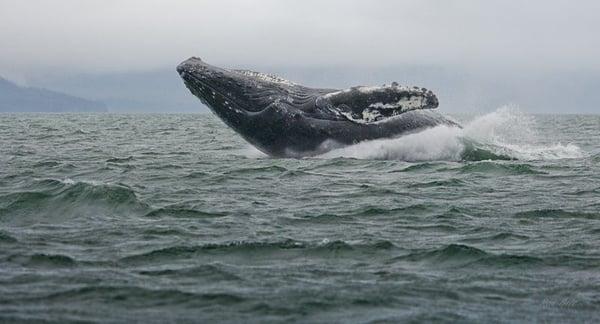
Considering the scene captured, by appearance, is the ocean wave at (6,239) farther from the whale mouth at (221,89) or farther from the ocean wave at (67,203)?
the whale mouth at (221,89)

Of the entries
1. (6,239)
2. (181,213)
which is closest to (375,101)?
(181,213)

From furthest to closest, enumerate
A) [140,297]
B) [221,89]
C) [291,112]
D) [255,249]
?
[221,89] → [291,112] → [255,249] → [140,297]

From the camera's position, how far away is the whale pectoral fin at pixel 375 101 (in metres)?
14.7

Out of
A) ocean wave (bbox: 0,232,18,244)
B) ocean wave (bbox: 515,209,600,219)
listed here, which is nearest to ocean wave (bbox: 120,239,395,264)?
ocean wave (bbox: 0,232,18,244)

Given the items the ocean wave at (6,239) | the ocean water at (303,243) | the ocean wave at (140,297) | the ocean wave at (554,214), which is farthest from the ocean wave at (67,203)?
the ocean wave at (554,214)

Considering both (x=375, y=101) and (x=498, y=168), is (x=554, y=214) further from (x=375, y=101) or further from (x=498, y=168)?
(x=375, y=101)

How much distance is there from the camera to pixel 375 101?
49.8 ft

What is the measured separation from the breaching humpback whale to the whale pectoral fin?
0.02 m

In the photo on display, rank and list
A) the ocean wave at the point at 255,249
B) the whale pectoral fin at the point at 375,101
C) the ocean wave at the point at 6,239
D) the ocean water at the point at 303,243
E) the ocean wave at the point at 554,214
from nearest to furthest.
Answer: the ocean water at the point at 303,243, the ocean wave at the point at 255,249, the ocean wave at the point at 6,239, the ocean wave at the point at 554,214, the whale pectoral fin at the point at 375,101

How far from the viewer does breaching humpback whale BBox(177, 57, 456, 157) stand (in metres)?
15.6

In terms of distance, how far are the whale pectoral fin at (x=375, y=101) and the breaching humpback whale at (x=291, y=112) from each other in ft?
0.06

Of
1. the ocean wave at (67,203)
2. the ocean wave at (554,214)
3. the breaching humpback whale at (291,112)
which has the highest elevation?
the breaching humpback whale at (291,112)

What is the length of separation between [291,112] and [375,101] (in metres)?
1.65

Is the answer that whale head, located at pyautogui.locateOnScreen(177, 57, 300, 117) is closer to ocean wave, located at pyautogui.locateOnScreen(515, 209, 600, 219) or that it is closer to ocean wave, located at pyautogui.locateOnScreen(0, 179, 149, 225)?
ocean wave, located at pyautogui.locateOnScreen(0, 179, 149, 225)
